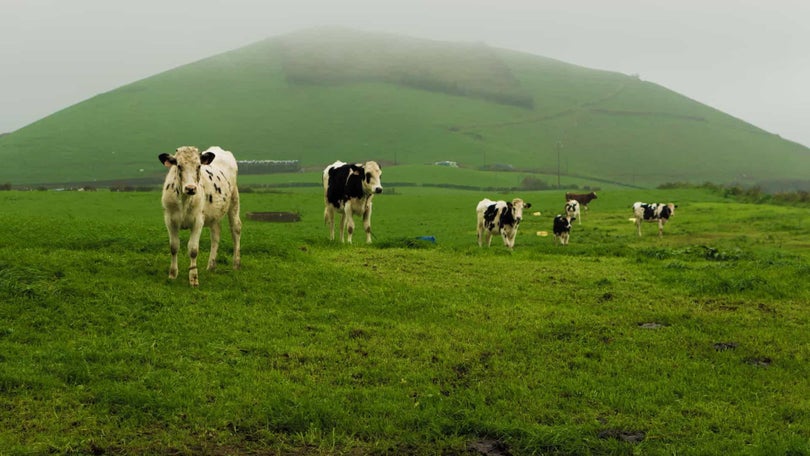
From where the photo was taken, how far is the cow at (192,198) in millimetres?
13016

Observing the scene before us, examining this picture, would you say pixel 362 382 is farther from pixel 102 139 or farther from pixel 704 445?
pixel 102 139

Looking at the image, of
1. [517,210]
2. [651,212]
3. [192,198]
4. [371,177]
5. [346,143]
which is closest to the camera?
[192,198]

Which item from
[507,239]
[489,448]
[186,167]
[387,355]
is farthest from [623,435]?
[507,239]

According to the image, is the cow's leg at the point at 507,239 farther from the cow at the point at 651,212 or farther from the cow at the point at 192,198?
the cow at the point at 651,212

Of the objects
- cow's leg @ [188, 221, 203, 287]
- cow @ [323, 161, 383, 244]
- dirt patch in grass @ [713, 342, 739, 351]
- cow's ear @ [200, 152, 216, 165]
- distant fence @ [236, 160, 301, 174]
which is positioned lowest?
dirt patch in grass @ [713, 342, 739, 351]

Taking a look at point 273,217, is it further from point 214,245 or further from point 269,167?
point 269,167

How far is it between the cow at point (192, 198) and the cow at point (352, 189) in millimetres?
8454

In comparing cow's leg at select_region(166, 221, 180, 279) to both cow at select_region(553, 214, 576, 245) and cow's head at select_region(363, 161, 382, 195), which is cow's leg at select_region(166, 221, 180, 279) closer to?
cow's head at select_region(363, 161, 382, 195)

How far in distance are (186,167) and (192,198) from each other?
2.75ft

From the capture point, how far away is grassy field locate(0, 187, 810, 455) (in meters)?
7.09

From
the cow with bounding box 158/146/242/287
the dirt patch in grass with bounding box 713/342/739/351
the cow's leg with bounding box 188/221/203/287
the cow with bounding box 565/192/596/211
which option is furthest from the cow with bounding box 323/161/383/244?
the cow with bounding box 565/192/596/211

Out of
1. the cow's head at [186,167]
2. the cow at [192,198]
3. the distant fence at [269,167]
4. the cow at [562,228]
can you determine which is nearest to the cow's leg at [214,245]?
the cow at [192,198]

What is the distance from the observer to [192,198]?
44.3ft

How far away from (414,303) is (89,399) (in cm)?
680
